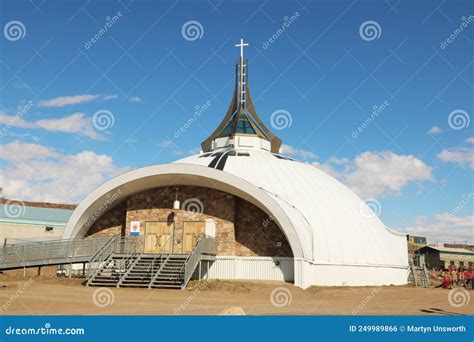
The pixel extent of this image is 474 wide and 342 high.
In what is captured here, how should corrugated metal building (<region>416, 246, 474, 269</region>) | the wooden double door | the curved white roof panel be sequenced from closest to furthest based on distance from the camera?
the curved white roof panel → the wooden double door → corrugated metal building (<region>416, 246, 474, 269</region>)

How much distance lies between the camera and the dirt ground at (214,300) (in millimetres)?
11906

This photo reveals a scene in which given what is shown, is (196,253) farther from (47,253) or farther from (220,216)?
(47,253)

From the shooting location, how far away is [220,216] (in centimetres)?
2189

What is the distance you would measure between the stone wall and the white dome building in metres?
0.05

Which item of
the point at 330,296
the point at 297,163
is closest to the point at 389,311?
the point at 330,296

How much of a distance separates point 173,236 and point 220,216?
2425 millimetres

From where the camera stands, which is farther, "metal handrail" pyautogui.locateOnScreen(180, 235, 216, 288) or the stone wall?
the stone wall

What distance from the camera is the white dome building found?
2042 centimetres

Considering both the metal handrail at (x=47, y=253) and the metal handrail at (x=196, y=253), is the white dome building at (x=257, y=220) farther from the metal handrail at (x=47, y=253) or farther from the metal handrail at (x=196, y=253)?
the metal handrail at (x=47, y=253)

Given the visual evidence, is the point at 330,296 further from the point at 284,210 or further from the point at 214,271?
the point at 214,271

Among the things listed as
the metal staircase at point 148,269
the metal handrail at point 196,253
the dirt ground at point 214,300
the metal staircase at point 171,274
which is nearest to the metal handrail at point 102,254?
the metal staircase at point 148,269

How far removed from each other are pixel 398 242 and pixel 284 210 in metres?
9.10

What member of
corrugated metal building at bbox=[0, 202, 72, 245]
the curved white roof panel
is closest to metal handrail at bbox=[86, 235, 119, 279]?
the curved white roof panel

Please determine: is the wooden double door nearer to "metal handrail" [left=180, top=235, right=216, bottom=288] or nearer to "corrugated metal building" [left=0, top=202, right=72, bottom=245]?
"metal handrail" [left=180, top=235, right=216, bottom=288]
